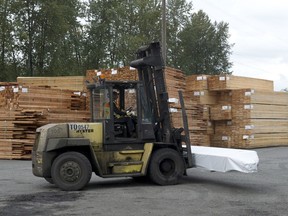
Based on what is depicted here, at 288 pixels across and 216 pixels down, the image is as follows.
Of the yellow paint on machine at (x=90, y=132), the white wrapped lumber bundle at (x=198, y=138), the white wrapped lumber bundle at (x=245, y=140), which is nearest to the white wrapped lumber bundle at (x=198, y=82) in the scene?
the white wrapped lumber bundle at (x=198, y=138)

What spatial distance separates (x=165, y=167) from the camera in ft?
35.0

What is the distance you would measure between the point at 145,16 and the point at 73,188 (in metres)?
35.9

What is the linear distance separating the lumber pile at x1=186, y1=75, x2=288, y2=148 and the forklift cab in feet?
38.4

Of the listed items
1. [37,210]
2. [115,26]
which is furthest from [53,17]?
[37,210]

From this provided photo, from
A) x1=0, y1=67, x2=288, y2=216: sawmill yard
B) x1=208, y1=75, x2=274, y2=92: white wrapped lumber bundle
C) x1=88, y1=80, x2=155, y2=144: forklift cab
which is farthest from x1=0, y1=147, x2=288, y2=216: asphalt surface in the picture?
x1=208, y1=75, x2=274, y2=92: white wrapped lumber bundle

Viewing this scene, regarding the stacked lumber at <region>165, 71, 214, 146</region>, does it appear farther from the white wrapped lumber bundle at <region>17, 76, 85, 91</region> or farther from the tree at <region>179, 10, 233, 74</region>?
the tree at <region>179, 10, 233, 74</region>

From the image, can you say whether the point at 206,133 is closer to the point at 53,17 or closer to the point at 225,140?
the point at 225,140

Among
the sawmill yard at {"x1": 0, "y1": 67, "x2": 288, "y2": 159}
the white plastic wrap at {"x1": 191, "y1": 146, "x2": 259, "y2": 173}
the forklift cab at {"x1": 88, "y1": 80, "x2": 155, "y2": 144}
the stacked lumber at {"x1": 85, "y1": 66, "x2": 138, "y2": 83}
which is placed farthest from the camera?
the stacked lumber at {"x1": 85, "y1": 66, "x2": 138, "y2": 83}

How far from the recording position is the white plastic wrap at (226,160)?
9.83 meters

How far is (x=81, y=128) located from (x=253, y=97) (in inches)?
540

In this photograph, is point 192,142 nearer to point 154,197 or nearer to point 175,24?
point 154,197

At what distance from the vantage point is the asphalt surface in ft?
25.8

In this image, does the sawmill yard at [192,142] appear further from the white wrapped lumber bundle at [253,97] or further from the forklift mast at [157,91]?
the forklift mast at [157,91]

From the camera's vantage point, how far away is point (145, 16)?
145 ft
